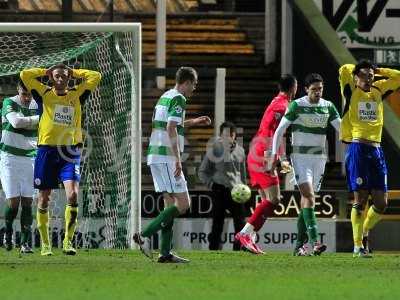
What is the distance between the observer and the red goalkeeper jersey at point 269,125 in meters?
17.6

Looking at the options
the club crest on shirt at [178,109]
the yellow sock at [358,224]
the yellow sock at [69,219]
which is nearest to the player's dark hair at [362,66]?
the yellow sock at [358,224]

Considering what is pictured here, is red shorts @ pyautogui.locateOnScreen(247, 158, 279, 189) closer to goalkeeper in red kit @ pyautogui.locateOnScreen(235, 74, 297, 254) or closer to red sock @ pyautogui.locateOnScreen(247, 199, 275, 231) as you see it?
goalkeeper in red kit @ pyautogui.locateOnScreen(235, 74, 297, 254)

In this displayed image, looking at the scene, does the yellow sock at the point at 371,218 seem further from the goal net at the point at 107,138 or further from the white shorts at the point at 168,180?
the goal net at the point at 107,138

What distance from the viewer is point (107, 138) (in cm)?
1983

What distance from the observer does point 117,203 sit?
19594mm

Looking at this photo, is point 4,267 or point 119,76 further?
point 119,76

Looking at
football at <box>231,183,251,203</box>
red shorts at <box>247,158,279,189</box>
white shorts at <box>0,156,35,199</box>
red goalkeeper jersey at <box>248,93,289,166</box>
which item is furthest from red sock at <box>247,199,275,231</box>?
white shorts at <box>0,156,35,199</box>

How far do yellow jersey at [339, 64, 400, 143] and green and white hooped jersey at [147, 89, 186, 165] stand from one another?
235 centimetres

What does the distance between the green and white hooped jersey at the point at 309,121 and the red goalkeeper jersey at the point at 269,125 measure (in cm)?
44

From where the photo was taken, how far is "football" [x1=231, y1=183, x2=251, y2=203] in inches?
782

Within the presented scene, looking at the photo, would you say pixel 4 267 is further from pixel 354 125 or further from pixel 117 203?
pixel 117 203

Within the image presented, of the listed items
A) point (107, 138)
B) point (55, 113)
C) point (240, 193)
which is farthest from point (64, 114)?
point (240, 193)

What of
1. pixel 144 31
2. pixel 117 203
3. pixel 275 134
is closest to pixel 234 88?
pixel 144 31

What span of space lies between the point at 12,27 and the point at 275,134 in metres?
3.81
